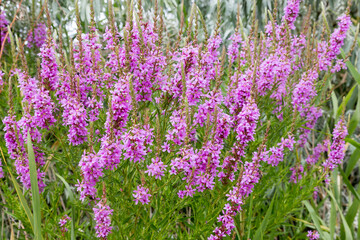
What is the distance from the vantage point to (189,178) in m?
1.97

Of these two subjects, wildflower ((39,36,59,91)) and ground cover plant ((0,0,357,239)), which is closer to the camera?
ground cover plant ((0,0,357,239))

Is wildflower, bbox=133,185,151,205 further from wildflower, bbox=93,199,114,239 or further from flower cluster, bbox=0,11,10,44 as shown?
flower cluster, bbox=0,11,10,44

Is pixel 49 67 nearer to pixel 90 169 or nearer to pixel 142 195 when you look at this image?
pixel 90 169

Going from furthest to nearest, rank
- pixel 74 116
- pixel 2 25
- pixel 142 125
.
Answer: pixel 2 25 → pixel 142 125 → pixel 74 116

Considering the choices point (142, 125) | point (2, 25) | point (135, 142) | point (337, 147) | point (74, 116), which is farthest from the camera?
point (2, 25)

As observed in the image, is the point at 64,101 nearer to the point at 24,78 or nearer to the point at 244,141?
the point at 24,78

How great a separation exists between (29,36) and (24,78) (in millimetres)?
1803

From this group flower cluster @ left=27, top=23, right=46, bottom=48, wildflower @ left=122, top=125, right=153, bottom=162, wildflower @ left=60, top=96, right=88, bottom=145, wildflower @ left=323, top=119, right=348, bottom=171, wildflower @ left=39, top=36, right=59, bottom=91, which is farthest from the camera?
flower cluster @ left=27, top=23, right=46, bottom=48

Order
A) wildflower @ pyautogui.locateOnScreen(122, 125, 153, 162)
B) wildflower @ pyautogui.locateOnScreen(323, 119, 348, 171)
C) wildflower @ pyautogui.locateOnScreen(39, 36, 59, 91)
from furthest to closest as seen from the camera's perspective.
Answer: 1. wildflower @ pyautogui.locateOnScreen(323, 119, 348, 171)
2. wildflower @ pyautogui.locateOnScreen(39, 36, 59, 91)
3. wildflower @ pyautogui.locateOnScreen(122, 125, 153, 162)

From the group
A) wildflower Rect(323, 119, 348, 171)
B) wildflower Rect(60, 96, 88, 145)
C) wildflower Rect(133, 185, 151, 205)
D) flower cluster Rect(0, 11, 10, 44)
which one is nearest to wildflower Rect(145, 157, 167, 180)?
wildflower Rect(133, 185, 151, 205)

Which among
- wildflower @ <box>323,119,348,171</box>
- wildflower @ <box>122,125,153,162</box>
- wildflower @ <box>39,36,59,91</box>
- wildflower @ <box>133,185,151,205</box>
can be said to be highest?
wildflower @ <box>39,36,59,91</box>

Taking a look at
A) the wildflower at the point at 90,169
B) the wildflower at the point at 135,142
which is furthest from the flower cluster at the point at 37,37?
the wildflower at the point at 135,142

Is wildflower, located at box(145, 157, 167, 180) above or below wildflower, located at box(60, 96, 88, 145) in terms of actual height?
below

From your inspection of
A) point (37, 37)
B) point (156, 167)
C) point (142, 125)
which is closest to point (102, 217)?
point (156, 167)
